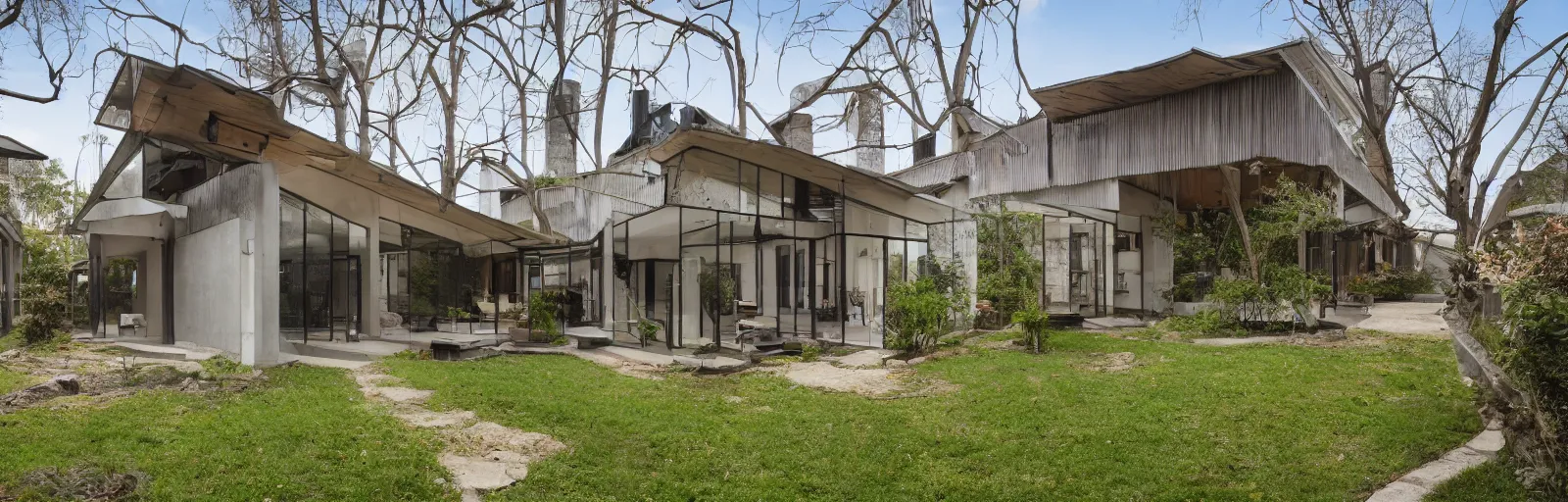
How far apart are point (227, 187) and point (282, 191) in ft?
3.83

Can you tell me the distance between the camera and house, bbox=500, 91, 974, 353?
1380 cm

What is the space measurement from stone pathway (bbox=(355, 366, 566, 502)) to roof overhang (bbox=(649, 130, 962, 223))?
18.8 feet

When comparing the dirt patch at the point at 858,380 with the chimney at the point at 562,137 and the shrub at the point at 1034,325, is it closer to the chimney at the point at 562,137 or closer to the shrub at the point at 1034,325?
the shrub at the point at 1034,325

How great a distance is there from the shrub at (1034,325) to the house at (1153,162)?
393 cm

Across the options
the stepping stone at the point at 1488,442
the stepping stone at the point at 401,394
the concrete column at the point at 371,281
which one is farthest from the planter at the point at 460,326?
the stepping stone at the point at 1488,442

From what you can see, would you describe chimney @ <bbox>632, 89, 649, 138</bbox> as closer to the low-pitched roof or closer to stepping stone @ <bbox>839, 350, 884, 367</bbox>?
the low-pitched roof

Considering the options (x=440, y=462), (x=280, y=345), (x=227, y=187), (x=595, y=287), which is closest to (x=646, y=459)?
(x=440, y=462)

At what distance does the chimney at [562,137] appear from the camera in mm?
23016

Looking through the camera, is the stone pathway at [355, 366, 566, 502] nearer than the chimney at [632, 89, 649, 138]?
Yes

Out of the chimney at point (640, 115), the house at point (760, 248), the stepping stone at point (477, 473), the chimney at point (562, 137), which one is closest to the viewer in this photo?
the stepping stone at point (477, 473)

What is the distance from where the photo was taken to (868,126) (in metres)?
22.8

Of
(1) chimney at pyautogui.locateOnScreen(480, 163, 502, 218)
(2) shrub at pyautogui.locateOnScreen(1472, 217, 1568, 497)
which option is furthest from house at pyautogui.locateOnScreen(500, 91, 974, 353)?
(1) chimney at pyautogui.locateOnScreen(480, 163, 502, 218)

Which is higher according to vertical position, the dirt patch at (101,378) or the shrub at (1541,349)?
the shrub at (1541,349)

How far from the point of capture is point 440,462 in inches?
234
